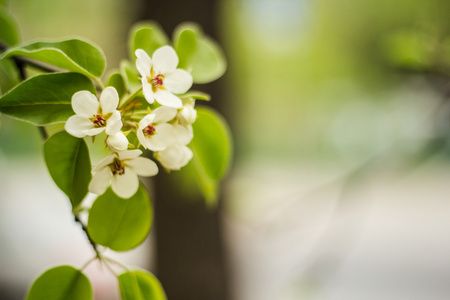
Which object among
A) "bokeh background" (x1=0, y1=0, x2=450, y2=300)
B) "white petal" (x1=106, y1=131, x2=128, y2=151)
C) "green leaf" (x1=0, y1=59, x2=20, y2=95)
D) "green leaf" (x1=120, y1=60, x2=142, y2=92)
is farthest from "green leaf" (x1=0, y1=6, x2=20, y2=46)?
"bokeh background" (x1=0, y1=0, x2=450, y2=300)

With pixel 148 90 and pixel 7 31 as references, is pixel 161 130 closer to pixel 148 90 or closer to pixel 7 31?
pixel 148 90

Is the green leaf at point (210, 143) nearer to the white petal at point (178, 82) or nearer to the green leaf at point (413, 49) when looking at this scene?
the white petal at point (178, 82)

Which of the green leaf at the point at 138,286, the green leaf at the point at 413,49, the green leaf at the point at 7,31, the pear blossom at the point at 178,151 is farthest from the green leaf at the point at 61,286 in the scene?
the green leaf at the point at 413,49

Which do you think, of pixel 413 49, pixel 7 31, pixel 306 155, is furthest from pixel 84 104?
pixel 306 155

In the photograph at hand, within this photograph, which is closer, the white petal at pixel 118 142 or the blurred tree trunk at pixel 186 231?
the white petal at pixel 118 142

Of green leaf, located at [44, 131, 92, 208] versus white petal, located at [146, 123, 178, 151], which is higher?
white petal, located at [146, 123, 178, 151]

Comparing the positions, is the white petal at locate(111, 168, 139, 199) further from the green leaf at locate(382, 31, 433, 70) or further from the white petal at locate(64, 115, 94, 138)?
the green leaf at locate(382, 31, 433, 70)

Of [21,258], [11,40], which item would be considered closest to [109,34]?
[21,258]
